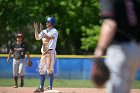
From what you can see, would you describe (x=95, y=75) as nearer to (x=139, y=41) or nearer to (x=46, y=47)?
(x=139, y=41)

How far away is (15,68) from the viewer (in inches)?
532

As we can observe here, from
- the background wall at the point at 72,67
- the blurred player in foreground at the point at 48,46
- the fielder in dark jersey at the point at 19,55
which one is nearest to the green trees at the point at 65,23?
the background wall at the point at 72,67

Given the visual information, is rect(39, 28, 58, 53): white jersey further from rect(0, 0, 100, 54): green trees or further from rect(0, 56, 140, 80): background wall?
rect(0, 0, 100, 54): green trees

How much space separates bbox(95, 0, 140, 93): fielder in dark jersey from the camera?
397 centimetres

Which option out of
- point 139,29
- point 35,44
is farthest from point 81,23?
point 139,29

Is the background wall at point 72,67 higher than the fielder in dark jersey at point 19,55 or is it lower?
lower

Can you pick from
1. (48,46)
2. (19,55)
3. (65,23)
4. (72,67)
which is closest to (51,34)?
(48,46)

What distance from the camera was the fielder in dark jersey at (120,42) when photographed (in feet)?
13.0

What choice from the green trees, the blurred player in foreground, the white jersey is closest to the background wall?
the blurred player in foreground

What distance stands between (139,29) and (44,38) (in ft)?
24.0

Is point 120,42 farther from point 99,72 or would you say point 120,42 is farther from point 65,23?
point 65,23

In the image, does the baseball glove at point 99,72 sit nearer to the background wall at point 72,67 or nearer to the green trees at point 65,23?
the background wall at point 72,67

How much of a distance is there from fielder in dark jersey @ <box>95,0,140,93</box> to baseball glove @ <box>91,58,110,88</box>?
0.16 feet

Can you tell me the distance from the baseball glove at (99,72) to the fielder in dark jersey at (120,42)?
5 centimetres
